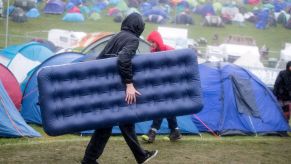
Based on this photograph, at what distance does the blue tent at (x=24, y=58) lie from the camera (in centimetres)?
1063

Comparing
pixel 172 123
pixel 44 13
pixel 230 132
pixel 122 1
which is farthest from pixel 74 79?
pixel 122 1

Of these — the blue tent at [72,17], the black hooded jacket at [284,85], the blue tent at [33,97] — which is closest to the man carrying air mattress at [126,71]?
the blue tent at [33,97]

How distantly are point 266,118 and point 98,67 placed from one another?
5092 millimetres

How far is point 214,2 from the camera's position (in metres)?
27.8

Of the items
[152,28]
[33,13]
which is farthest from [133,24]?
[152,28]

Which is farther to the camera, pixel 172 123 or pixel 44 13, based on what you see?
pixel 44 13

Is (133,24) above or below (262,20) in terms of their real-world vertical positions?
above

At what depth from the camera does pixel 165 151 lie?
22.3ft

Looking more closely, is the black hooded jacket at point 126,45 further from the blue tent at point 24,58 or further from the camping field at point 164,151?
the blue tent at point 24,58

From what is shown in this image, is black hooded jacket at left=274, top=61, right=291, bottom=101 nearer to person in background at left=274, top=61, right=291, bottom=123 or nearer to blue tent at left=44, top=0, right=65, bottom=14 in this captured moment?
person in background at left=274, top=61, right=291, bottom=123

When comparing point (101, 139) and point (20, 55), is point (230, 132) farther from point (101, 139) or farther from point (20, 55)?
point (20, 55)

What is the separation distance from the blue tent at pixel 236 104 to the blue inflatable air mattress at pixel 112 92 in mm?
3611

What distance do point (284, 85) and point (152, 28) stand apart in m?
15.8

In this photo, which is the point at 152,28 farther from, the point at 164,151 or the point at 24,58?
the point at 164,151
